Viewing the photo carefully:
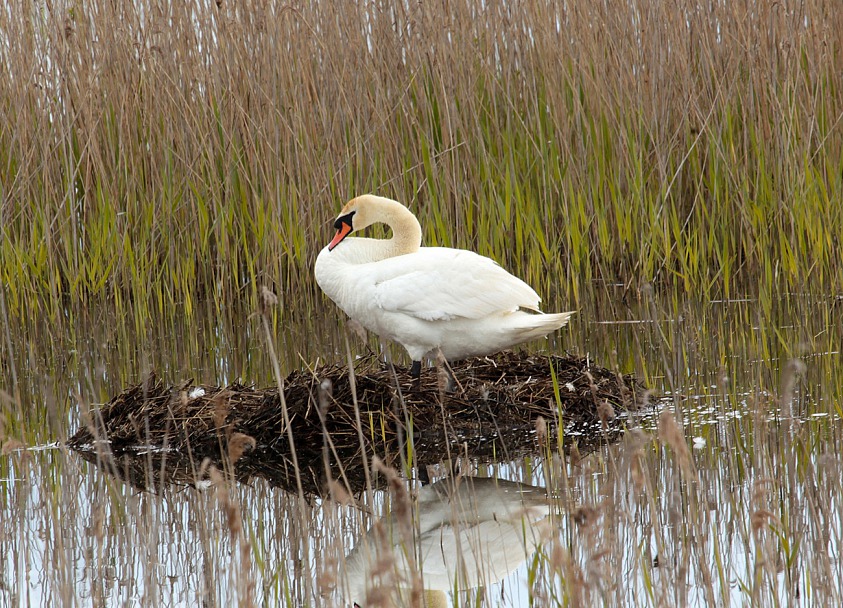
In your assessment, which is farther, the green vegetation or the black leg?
the green vegetation

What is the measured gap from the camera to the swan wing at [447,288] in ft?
15.4

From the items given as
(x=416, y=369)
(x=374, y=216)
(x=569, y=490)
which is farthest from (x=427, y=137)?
(x=569, y=490)

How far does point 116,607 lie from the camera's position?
2.96m

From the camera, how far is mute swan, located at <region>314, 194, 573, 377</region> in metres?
Answer: 4.70

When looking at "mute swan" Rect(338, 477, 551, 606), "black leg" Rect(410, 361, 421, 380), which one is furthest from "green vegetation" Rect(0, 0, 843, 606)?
"mute swan" Rect(338, 477, 551, 606)

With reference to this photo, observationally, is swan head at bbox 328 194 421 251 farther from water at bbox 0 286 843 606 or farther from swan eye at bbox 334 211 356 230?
water at bbox 0 286 843 606

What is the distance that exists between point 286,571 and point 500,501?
2.92 ft

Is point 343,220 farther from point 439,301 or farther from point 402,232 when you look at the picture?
point 439,301

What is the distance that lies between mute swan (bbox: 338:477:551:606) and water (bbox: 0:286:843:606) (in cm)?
7

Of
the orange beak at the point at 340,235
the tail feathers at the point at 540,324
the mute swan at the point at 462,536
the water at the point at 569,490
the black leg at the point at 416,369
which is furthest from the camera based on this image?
the orange beak at the point at 340,235

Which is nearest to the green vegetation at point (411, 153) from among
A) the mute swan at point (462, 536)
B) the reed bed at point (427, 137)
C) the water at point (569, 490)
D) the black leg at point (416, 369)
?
the reed bed at point (427, 137)

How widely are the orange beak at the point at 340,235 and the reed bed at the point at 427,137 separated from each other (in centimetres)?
150

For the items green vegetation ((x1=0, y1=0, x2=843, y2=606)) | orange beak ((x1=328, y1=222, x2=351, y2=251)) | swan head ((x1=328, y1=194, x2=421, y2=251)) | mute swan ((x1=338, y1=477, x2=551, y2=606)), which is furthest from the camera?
green vegetation ((x1=0, y1=0, x2=843, y2=606))

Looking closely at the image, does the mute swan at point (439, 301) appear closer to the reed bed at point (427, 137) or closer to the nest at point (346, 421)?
the nest at point (346, 421)
